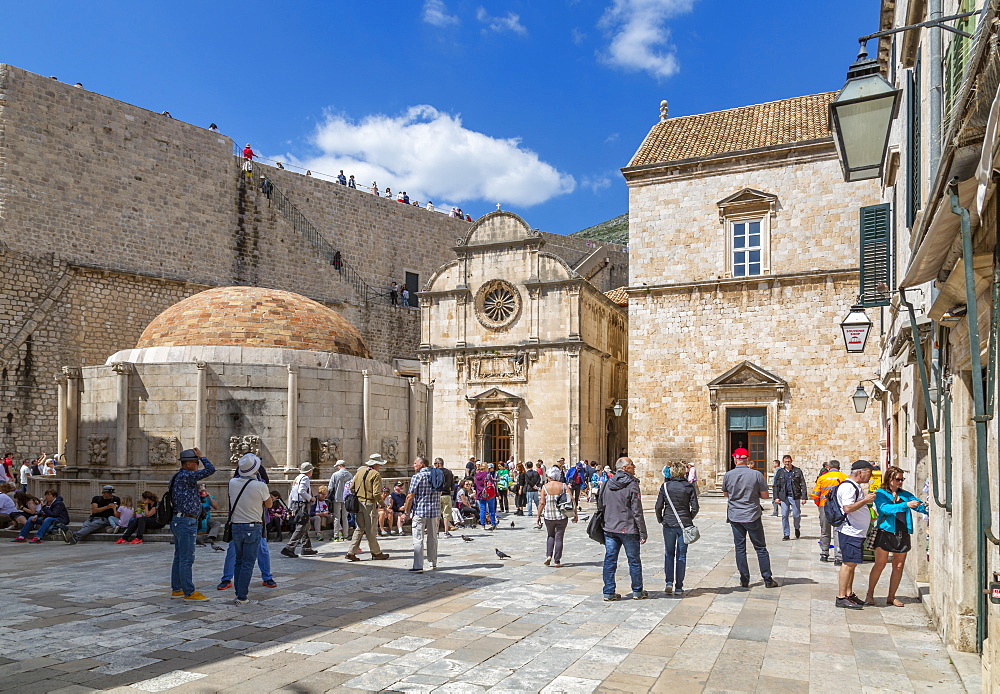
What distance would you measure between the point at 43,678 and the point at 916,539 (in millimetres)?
9086

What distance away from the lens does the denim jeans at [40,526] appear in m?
12.8

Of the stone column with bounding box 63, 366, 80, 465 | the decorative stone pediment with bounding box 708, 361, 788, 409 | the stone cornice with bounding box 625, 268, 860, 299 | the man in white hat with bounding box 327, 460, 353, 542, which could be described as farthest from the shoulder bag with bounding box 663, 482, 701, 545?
the stone cornice with bounding box 625, 268, 860, 299

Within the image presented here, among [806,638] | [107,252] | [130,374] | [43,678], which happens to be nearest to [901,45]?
[806,638]

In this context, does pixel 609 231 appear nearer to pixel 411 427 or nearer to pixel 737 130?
pixel 737 130

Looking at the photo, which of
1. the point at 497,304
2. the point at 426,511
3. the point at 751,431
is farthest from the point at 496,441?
the point at 426,511

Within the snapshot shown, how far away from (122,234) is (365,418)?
56.1 ft

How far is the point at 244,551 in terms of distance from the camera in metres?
7.68

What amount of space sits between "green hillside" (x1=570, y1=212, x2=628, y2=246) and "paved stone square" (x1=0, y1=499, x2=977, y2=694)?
8130 cm

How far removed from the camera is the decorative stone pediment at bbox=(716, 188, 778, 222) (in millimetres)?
22375

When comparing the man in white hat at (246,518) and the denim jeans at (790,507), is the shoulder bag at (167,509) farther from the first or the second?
the denim jeans at (790,507)

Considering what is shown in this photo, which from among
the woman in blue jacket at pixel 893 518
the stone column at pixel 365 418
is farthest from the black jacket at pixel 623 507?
the stone column at pixel 365 418

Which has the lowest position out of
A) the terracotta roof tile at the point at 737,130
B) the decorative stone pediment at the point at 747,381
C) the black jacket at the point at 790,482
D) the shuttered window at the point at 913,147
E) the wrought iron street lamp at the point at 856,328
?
the black jacket at the point at 790,482

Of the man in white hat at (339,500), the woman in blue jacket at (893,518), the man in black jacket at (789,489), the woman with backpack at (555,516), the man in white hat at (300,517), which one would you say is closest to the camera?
the woman in blue jacket at (893,518)

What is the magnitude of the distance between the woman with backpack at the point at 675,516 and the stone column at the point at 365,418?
26.2ft
